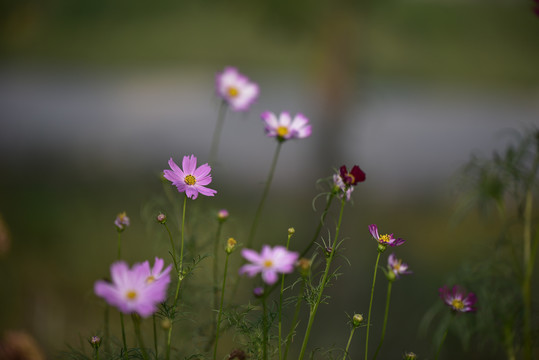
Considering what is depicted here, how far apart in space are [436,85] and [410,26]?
26.2ft

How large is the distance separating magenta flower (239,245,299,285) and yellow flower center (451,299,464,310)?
1.21ft

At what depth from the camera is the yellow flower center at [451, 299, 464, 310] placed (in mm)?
721

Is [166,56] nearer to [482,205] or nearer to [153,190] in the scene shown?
[153,190]

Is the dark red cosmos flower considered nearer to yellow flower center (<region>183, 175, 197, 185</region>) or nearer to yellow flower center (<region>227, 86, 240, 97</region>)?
yellow flower center (<region>183, 175, 197, 185</region>)

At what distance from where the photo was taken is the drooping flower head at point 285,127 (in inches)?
28.6

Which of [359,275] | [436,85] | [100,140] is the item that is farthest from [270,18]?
[436,85]

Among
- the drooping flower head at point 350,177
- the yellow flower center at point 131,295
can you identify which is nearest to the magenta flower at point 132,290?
the yellow flower center at point 131,295

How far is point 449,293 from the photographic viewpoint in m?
0.75

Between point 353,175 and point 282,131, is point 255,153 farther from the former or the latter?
point 353,175

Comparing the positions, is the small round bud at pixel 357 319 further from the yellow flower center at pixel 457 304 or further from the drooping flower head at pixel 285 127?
the drooping flower head at pixel 285 127

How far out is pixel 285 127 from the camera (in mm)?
748

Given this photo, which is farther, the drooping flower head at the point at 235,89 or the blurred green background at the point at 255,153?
the blurred green background at the point at 255,153

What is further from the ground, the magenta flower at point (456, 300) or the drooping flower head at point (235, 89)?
the drooping flower head at point (235, 89)

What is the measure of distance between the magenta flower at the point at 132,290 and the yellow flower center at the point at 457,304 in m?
0.48
